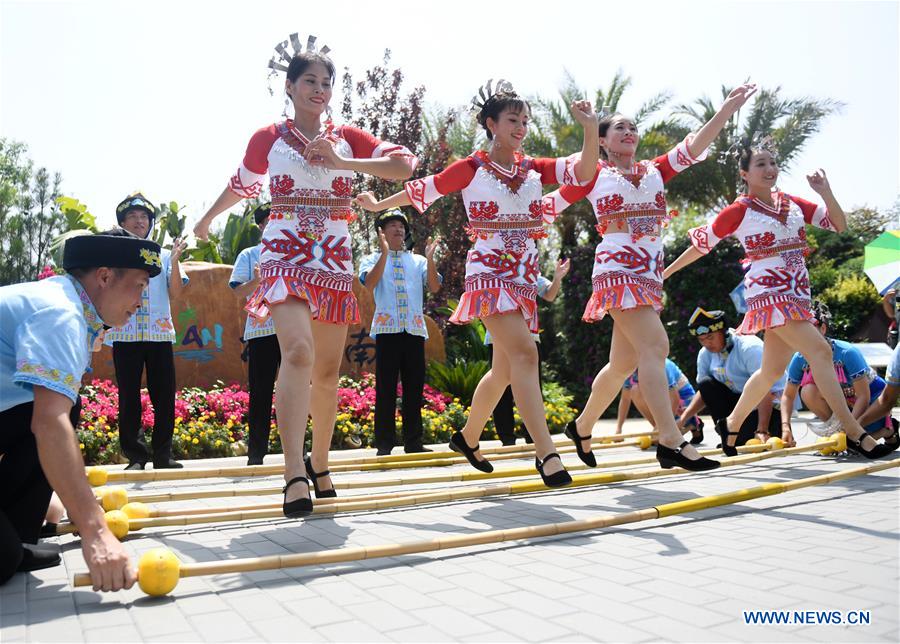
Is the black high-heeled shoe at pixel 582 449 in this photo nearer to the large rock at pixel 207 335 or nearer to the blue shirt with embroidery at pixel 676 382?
the blue shirt with embroidery at pixel 676 382

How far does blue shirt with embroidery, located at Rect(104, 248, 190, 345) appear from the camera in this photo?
5922 mm

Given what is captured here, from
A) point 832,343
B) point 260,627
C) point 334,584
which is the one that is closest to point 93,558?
point 260,627

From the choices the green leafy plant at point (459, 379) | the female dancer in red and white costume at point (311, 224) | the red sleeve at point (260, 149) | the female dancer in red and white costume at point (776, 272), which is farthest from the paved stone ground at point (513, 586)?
the green leafy plant at point (459, 379)

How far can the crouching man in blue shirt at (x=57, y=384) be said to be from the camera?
2312 millimetres

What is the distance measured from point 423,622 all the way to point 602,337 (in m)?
15.1

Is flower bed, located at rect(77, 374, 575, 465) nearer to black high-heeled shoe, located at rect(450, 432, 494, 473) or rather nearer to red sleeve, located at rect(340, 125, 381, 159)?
black high-heeled shoe, located at rect(450, 432, 494, 473)

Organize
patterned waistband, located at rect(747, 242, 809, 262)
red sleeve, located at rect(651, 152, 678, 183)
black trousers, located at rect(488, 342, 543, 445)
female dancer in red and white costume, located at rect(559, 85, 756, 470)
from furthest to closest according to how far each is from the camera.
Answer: black trousers, located at rect(488, 342, 543, 445) → patterned waistband, located at rect(747, 242, 809, 262) → red sleeve, located at rect(651, 152, 678, 183) → female dancer in red and white costume, located at rect(559, 85, 756, 470)

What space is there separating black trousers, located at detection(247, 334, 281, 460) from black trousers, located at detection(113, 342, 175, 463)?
0.67 metres

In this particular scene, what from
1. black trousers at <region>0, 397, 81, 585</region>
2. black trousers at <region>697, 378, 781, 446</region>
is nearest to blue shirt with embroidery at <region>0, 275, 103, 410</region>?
black trousers at <region>0, 397, 81, 585</region>

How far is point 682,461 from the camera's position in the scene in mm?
4324

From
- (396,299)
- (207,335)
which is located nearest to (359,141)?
(396,299)

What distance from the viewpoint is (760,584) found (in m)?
2.55

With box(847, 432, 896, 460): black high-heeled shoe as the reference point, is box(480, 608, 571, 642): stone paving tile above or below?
below

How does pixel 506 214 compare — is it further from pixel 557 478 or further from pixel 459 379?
pixel 459 379
